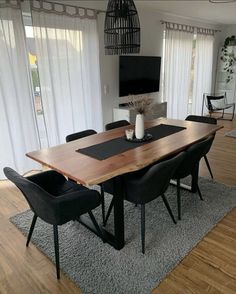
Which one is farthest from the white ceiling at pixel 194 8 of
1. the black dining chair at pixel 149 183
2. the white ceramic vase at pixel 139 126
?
the black dining chair at pixel 149 183

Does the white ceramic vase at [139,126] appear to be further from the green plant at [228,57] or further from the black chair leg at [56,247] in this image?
the green plant at [228,57]

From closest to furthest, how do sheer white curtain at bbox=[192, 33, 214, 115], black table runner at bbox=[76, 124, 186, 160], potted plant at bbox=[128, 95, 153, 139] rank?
black table runner at bbox=[76, 124, 186, 160], potted plant at bbox=[128, 95, 153, 139], sheer white curtain at bbox=[192, 33, 214, 115]

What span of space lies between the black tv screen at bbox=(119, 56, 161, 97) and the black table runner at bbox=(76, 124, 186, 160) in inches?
76.3

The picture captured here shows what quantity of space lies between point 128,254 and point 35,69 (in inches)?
106

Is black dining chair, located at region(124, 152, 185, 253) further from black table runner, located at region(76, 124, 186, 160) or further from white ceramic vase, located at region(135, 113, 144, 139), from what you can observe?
white ceramic vase, located at region(135, 113, 144, 139)

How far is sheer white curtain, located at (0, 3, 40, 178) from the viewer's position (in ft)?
9.91

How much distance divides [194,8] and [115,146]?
148 inches

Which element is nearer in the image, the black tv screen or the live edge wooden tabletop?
the live edge wooden tabletop

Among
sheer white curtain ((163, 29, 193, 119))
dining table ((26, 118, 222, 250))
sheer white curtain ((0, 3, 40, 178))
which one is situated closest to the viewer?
dining table ((26, 118, 222, 250))

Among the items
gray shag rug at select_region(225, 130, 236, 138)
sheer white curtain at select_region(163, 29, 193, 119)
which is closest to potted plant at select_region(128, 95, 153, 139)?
sheer white curtain at select_region(163, 29, 193, 119)

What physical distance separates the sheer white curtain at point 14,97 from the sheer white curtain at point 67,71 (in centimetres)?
22

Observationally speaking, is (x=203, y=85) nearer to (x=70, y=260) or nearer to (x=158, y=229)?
(x=158, y=229)

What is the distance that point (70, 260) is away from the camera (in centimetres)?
199

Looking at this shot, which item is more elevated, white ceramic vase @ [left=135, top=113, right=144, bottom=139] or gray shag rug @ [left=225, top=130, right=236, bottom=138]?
white ceramic vase @ [left=135, top=113, right=144, bottom=139]
